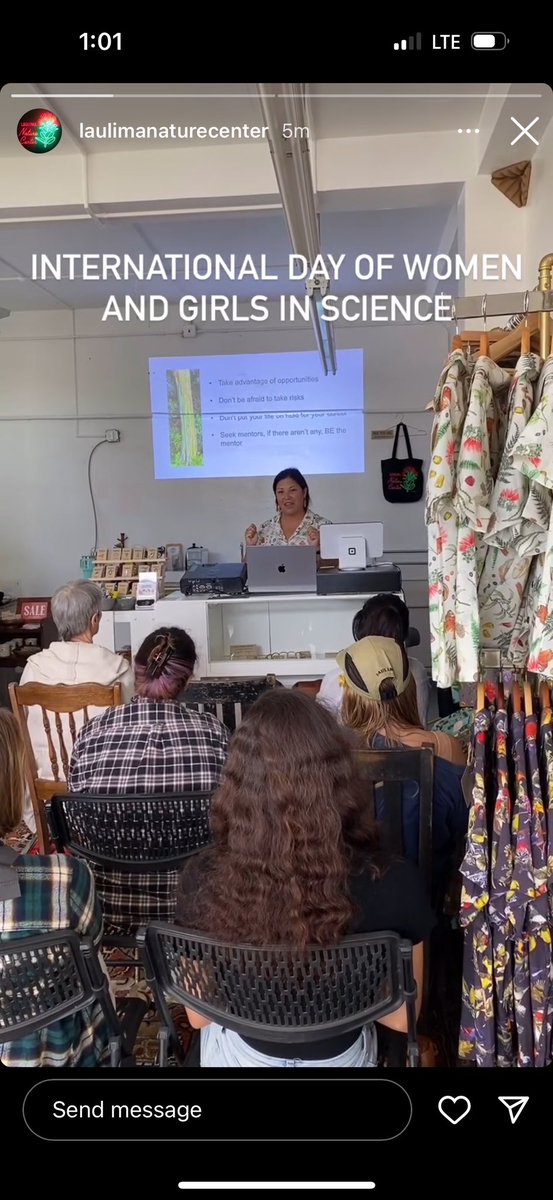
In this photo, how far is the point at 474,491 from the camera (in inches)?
42.7

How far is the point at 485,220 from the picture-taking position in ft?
6.77

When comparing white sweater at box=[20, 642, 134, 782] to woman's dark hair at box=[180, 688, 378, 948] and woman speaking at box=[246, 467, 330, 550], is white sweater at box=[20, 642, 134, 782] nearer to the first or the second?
woman's dark hair at box=[180, 688, 378, 948]

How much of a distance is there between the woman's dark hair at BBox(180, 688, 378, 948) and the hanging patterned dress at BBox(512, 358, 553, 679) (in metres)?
0.31

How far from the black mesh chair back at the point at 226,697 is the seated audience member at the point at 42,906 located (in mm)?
837

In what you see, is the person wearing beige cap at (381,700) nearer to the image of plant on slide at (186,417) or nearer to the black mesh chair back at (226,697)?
the black mesh chair back at (226,697)

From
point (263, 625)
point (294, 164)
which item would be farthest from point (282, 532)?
point (294, 164)

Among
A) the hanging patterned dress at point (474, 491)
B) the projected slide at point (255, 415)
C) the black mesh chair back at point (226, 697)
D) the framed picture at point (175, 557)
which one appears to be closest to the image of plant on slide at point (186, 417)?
the projected slide at point (255, 415)

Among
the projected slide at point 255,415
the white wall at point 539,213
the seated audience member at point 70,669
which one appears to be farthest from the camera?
the projected slide at point 255,415

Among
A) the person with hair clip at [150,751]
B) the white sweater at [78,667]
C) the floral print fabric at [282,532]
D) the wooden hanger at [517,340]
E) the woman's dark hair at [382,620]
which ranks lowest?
the person with hair clip at [150,751]

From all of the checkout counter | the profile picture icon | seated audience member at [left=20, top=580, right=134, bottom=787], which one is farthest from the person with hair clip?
the checkout counter

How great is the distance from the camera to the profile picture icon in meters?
1.15
